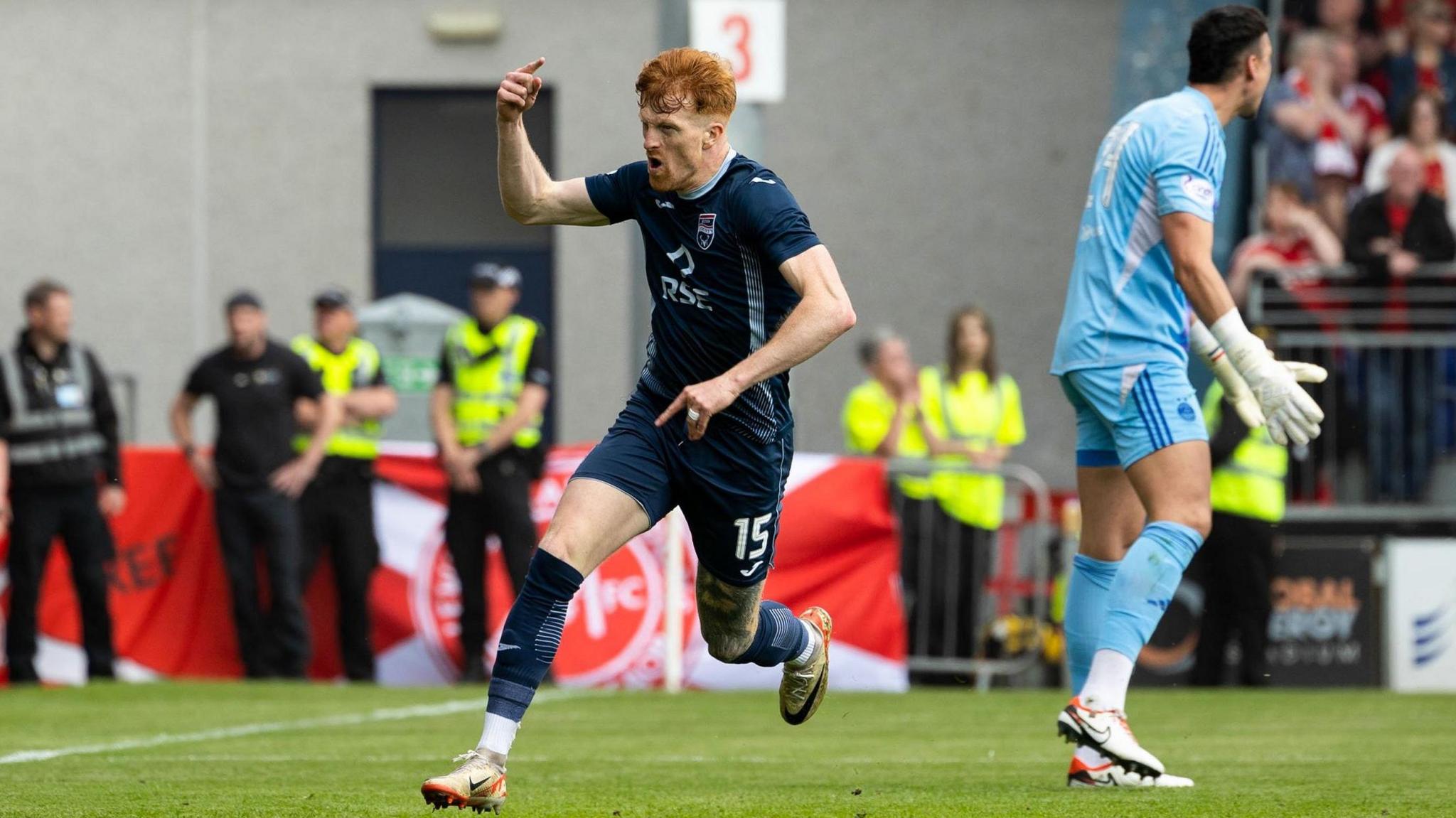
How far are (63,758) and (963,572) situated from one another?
22.0ft

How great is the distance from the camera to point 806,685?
21.9 feet

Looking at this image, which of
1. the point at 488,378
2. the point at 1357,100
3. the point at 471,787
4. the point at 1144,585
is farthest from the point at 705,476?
the point at 1357,100

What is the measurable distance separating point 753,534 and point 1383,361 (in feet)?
29.7

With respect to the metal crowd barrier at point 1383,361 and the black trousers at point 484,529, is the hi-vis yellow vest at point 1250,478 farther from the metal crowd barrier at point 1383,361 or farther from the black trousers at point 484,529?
the black trousers at point 484,529

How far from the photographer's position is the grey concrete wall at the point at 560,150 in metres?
18.5

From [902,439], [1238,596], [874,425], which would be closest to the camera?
[1238,596]

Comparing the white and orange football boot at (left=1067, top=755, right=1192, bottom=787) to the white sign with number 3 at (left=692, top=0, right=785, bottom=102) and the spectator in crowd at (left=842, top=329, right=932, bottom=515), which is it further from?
A: the spectator in crowd at (left=842, top=329, right=932, bottom=515)

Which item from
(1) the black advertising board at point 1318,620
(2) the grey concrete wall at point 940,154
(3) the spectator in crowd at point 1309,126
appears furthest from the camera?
(2) the grey concrete wall at point 940,154

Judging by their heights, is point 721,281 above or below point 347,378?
above

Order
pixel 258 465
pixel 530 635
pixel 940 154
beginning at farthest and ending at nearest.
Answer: pixel 940 154 < pixel 258 465 < pixel 530 635

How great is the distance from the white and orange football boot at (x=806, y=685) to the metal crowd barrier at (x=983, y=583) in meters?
6.26

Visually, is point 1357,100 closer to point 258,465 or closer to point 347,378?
point 347,378

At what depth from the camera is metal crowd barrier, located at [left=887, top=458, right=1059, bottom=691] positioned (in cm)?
1298

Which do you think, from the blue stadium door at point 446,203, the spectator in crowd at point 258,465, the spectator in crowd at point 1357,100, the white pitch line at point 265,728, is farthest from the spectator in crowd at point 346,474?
the spectator in crowd at point 1357,100
